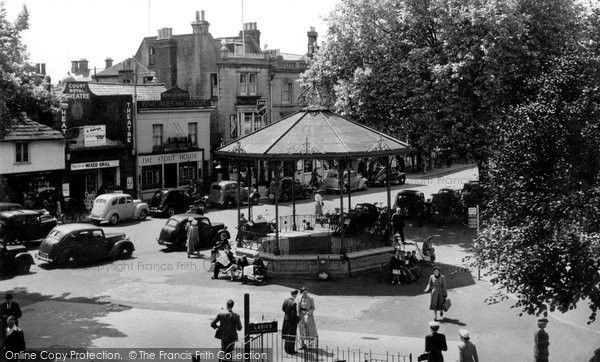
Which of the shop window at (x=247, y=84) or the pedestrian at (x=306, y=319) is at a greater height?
the shop window at (x=247, y=84)

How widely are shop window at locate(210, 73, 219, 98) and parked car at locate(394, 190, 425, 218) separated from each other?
20.4m

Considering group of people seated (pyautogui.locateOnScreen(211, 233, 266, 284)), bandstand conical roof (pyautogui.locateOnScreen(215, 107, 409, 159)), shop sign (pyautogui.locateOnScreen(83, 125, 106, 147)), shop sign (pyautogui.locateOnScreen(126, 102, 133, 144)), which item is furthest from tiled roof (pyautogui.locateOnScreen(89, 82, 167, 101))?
group of people seated (pyautogui.locateOnScreen(211, 233, 266, 284))

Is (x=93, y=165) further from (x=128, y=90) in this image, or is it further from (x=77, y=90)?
(x=128, y=90)

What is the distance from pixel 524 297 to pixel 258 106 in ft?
133

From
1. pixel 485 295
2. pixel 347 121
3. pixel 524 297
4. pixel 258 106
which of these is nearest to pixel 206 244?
pixel 347 121

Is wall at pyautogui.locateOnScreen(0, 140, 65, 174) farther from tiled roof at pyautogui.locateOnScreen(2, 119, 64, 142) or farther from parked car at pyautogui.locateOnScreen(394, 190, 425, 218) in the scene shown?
parked car at pyautogui.locateOnScreen(394, 190, 425, 218)

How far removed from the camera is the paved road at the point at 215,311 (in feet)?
57.6

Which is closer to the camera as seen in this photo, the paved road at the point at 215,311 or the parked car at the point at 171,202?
the paved road at the point at 215,311

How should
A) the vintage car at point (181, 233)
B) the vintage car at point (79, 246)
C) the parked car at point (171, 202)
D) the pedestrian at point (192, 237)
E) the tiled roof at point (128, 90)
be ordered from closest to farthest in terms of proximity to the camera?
the vintage car at point (79, 246) < the pedestrian at point (192, 237) < the vintage car at point (181, 233) < the parked car at point (171, 202) < the tiled roof at point (128, 90)

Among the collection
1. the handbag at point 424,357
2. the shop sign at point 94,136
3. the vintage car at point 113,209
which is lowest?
the handbag at point 424,357

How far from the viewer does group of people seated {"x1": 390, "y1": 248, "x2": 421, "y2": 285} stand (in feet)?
77.7

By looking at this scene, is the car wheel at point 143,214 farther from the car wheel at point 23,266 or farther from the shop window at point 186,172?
the car wheel at point 23,266

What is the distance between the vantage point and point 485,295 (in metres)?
22.3

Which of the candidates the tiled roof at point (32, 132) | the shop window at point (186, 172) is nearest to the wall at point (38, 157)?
the tiled roof at point (32, 132)
